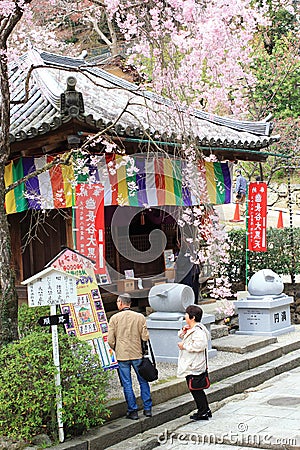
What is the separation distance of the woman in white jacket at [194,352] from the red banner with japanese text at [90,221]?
9.46ft

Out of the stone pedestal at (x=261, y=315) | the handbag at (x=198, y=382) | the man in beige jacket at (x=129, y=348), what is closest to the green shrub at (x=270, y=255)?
the stone pedestal at (x=261, y=315)

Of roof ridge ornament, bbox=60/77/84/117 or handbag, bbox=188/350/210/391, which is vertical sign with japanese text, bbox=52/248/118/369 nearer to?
handbag, bbox=188/350/210/391

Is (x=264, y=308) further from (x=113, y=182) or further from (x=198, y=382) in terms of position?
(x=198, y=382)

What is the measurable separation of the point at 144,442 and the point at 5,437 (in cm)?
169

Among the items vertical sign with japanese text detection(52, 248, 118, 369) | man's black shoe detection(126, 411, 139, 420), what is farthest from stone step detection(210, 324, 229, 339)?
man's black shoe detection(126, 411, 139, 420)

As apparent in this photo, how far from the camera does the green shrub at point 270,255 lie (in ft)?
54.1

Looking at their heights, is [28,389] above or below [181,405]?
above

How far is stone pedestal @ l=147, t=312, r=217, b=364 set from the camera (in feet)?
34.3

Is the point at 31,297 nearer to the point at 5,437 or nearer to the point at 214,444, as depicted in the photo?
the point at 5,437

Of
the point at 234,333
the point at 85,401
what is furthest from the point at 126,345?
the point at 234,333

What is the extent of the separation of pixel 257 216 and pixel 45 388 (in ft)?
29.1

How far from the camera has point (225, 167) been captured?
13.9 meters

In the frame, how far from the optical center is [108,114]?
1109cm

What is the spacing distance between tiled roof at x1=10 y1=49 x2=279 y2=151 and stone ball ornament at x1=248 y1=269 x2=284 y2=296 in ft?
9.38
